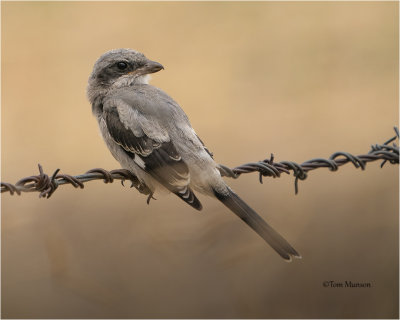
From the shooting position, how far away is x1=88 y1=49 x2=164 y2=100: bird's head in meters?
6.03

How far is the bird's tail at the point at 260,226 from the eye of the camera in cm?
490

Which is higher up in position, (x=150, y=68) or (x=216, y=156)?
(x=150, y=68)

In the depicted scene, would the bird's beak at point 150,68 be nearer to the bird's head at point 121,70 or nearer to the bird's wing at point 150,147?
the bird's head at point 121,70

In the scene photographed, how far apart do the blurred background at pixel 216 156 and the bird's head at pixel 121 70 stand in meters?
1.31

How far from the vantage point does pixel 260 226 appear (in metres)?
4.97

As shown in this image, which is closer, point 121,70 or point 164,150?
point 164,150

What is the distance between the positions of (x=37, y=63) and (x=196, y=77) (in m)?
2.58

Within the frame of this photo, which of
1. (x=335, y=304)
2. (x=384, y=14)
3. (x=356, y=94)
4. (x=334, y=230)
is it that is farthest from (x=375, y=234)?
(x=384, y=14)

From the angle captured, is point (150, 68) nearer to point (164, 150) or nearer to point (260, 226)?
point (164, 150)

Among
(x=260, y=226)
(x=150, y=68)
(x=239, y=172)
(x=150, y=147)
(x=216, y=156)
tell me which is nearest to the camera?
(x=239, y=172)

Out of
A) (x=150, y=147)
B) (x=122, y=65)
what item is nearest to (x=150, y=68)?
(x=122, y=65)

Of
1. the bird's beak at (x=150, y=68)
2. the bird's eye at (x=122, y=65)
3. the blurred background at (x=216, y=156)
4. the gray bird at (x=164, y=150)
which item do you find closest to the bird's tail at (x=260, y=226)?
the gray bird at (x=164, y=150)

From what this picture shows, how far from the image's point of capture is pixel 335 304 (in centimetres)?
660

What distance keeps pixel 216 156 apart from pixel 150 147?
3.52 meters
